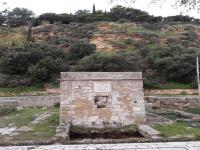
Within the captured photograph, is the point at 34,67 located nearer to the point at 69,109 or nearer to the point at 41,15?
the point at 69,109

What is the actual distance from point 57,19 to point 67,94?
6498cm

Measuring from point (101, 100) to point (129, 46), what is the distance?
42233 millimetres

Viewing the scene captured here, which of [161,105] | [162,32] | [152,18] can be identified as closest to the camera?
[161,105]

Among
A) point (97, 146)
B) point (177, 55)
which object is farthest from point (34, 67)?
point (97, 146)

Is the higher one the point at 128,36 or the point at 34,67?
the point at 128,36

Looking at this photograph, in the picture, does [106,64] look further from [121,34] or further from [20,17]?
[20,17]

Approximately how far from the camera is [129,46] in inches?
2222

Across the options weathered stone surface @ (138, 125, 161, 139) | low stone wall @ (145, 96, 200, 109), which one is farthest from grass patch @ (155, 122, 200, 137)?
low stone wall @ (145, 96, 200, 109)

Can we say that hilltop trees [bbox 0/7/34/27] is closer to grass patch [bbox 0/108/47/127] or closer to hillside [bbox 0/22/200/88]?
hillside [bbox 0/22/200/88]

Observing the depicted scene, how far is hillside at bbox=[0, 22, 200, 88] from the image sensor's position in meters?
39.8

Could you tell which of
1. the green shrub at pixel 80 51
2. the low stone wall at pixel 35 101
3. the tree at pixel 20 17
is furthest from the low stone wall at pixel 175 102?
the tree at pixel 20 17

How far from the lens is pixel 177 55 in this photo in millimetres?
44656

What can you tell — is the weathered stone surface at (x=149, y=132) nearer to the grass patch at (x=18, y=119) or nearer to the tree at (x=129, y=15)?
the grass patch at (x=18, y=119)

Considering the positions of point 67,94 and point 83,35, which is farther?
point 83,35
